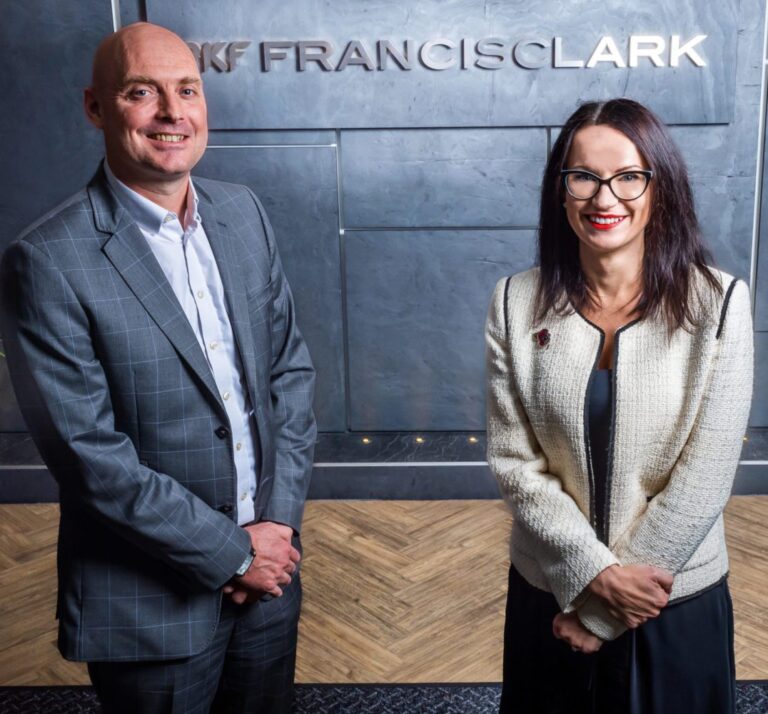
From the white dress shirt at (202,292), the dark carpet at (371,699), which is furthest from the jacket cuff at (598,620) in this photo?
the dark carpet at (371,699)

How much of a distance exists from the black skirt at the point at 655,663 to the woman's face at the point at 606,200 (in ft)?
2.40

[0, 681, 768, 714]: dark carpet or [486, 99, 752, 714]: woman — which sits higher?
[486, 99, 752, 714]: woman

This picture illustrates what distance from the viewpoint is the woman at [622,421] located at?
180 cm

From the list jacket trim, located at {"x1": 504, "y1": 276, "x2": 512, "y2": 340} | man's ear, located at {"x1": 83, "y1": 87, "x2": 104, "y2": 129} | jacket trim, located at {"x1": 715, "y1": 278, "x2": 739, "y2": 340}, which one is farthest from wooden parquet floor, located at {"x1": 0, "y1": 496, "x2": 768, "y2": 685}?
man's ear, located at {"x1": 83, "y1": 87, "x2": 104, "y2": 129}

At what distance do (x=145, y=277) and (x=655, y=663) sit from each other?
1254mm

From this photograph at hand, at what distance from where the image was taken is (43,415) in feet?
5.83

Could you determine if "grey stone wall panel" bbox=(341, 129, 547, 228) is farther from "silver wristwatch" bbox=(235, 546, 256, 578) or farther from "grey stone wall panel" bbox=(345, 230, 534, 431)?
"silver wristwatch" bbox=(235, 546, 256, 578)

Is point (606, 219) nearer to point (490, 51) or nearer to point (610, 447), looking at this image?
point (610, 447)

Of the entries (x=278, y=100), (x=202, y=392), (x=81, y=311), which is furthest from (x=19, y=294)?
(x=278, y=100)

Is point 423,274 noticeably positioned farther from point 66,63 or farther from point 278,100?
point 66,63

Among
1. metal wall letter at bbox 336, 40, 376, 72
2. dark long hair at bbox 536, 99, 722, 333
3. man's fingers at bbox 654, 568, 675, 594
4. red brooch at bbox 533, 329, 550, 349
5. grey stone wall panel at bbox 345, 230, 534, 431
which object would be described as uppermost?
metal wall letter at bbox 336, 40, 376, 72

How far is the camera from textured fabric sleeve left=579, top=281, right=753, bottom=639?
1.79 m

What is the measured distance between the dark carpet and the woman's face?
1.77 m

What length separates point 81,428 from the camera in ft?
5.83
